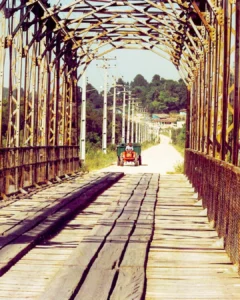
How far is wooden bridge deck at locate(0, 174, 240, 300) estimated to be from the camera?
21.1 ft

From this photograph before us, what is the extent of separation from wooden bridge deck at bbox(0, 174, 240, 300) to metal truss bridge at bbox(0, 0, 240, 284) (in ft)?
1.61

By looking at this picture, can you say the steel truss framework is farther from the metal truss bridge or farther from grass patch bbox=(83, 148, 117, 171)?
grass patch bbox=(83, 148, 117, 171)

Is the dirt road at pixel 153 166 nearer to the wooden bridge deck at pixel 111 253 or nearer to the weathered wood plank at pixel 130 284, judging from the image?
the wooden bridge deck at pixel 111 253

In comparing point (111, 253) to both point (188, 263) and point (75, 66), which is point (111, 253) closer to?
point (188, 263)

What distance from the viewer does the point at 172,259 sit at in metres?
8.40

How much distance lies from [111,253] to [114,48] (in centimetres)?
1848

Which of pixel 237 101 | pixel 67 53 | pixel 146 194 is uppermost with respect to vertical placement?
pixel 67 53

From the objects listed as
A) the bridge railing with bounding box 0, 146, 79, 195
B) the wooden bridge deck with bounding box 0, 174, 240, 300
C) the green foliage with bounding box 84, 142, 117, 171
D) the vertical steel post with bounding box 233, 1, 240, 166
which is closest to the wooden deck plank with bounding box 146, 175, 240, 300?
the wooden bridge deck with bounding box 0, 174, 240, 300

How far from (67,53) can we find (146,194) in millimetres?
8268

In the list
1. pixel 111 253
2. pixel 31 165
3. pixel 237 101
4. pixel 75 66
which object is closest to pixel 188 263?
pixel 111 253

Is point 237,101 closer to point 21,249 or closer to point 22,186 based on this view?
point 21,249

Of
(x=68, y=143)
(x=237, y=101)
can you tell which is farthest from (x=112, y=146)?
(x=237, y=101)

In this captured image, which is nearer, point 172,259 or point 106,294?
point 106,294

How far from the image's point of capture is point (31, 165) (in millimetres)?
18188
